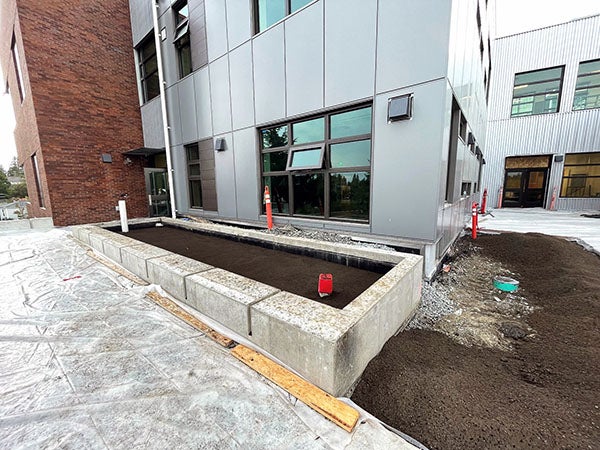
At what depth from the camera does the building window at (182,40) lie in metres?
7.50

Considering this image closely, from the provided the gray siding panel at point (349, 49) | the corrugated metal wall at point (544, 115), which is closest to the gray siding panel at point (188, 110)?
the gray siding panel at point (349, 49)

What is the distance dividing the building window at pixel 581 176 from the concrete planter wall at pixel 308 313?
15.5 metres

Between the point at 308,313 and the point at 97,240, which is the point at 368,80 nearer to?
the point at 308,313

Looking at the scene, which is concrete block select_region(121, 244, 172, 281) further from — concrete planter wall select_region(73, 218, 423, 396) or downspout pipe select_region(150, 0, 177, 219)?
downspout pipe select_region(150, 0, 177, 219)

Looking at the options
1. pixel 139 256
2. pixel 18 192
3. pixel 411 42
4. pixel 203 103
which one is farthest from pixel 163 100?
pixel 18 192

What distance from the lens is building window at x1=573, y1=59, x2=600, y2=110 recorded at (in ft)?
38.5

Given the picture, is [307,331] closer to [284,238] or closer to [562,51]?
[284,238]

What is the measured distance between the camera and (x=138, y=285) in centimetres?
305

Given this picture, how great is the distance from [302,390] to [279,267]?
5.72 feet

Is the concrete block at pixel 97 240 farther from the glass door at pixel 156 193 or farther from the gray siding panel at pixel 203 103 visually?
the glass door at pixel 156 193

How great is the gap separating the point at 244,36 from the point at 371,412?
7.33 m

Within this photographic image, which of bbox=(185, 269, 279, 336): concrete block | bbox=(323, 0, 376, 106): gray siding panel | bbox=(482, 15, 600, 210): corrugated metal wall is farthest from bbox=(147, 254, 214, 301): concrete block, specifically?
bbox=(482, 15, 600, 210): corrugated metal wall

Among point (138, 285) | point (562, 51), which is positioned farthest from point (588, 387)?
point (562, 51)

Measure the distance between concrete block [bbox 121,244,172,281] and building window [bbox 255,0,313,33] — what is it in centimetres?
527
